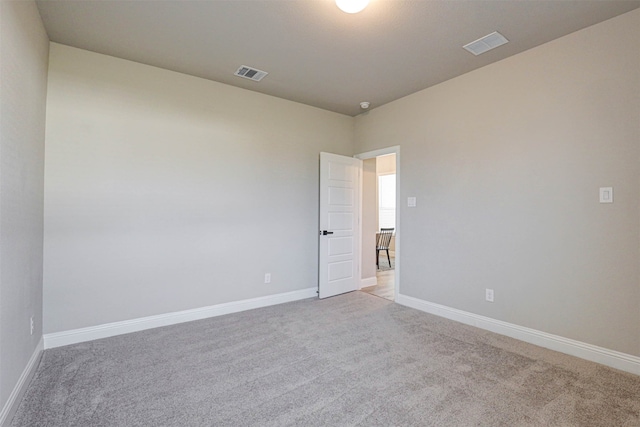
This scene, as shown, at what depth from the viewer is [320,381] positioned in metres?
2.12

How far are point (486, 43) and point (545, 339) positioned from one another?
106 inches

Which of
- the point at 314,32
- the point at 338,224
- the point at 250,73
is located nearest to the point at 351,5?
the point at 314,32

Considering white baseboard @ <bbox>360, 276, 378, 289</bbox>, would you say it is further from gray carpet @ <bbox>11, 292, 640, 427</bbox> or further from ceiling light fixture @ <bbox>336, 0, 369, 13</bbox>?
ceiling light fixture @ <bbox>336, 0, 369, 13</bbox>

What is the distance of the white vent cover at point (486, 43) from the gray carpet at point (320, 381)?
2713 mm

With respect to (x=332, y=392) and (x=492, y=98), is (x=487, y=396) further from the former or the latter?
(x=492, y=98)

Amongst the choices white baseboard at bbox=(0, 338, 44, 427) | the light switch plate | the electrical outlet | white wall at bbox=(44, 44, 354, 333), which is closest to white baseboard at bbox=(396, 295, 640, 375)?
the electrical outlet

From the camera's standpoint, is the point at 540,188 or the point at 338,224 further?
the point at 338,224

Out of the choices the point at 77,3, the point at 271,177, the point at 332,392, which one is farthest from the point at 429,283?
the point at 77,3

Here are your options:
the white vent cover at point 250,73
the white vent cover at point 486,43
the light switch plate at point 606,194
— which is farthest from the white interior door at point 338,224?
the light switch plate at point 606,194

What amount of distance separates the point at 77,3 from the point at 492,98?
12.1 ft

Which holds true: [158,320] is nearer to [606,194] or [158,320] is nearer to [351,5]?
[351,5]

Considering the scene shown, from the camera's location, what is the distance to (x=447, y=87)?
3467 millimetres

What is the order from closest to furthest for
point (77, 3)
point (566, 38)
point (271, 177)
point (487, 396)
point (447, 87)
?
point (487, 396), point (77, 3), point (566, 38), point (447, 87), point (271, 177)

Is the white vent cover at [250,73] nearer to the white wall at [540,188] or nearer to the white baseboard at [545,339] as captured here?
the white wall at [540,188]
